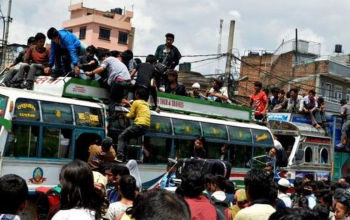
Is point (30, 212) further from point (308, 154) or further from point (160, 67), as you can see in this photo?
point (308, 154)

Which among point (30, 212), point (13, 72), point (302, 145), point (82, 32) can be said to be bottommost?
point (30, 212)

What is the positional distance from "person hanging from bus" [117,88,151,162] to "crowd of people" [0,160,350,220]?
317 centimetres

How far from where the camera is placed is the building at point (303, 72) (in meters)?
41.7

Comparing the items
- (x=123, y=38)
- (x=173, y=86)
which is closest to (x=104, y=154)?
Result: (x=173, y=86)

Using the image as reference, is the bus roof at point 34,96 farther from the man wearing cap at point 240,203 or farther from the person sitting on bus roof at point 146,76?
the man wearing cap at point 240,203

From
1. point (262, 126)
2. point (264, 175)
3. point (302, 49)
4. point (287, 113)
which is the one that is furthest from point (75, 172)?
point (302, 49)

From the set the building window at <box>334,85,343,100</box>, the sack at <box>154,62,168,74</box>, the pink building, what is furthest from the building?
the sack at <box>154,62,168,74</box>

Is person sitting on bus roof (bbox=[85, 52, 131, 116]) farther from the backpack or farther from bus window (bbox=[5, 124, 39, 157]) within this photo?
the backpack

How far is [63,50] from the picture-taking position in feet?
39.0

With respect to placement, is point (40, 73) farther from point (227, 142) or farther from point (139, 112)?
point (227, 142)

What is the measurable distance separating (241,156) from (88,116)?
215 inches

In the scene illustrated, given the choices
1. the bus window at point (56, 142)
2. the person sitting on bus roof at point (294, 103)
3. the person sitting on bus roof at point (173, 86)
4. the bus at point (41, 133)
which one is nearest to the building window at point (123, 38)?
the person sitting on bus roof at point (294, 103)

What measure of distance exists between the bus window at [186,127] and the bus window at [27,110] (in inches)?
155

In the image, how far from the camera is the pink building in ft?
199
